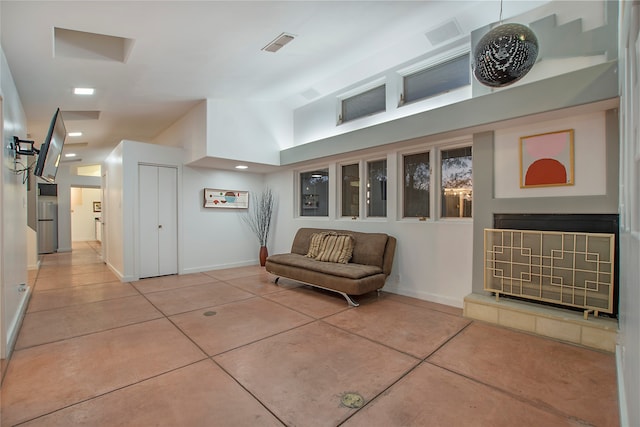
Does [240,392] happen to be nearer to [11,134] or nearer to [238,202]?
[11,134]

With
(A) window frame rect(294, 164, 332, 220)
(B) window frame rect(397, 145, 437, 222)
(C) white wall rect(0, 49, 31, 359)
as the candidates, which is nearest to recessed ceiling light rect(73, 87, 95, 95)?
(C) white wall rect(0, 49, 31, 359)

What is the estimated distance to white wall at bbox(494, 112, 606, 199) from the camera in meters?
2.94

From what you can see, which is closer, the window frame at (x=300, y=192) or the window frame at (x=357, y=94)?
the window frame at (x=357, y=94)

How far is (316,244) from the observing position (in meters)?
5.23

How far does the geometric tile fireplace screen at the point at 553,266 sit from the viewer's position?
2857mm

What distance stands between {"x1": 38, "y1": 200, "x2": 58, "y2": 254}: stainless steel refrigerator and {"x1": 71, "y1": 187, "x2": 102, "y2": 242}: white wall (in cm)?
379

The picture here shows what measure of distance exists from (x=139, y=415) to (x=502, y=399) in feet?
7.81

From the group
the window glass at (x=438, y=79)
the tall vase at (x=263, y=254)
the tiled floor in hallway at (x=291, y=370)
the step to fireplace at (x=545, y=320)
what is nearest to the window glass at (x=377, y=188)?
the window glass at (x=438, y=79)

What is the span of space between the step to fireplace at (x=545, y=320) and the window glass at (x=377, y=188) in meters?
1.97

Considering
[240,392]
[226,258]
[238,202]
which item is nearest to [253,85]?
[238,202]

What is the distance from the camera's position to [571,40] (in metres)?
3.02

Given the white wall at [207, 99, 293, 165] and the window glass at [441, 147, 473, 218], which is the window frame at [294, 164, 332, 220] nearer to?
the white wall at [207, 99, 293, 165]

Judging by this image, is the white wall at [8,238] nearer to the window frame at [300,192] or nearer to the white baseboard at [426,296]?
the window frame at [300,192]

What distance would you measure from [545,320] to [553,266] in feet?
1.90
